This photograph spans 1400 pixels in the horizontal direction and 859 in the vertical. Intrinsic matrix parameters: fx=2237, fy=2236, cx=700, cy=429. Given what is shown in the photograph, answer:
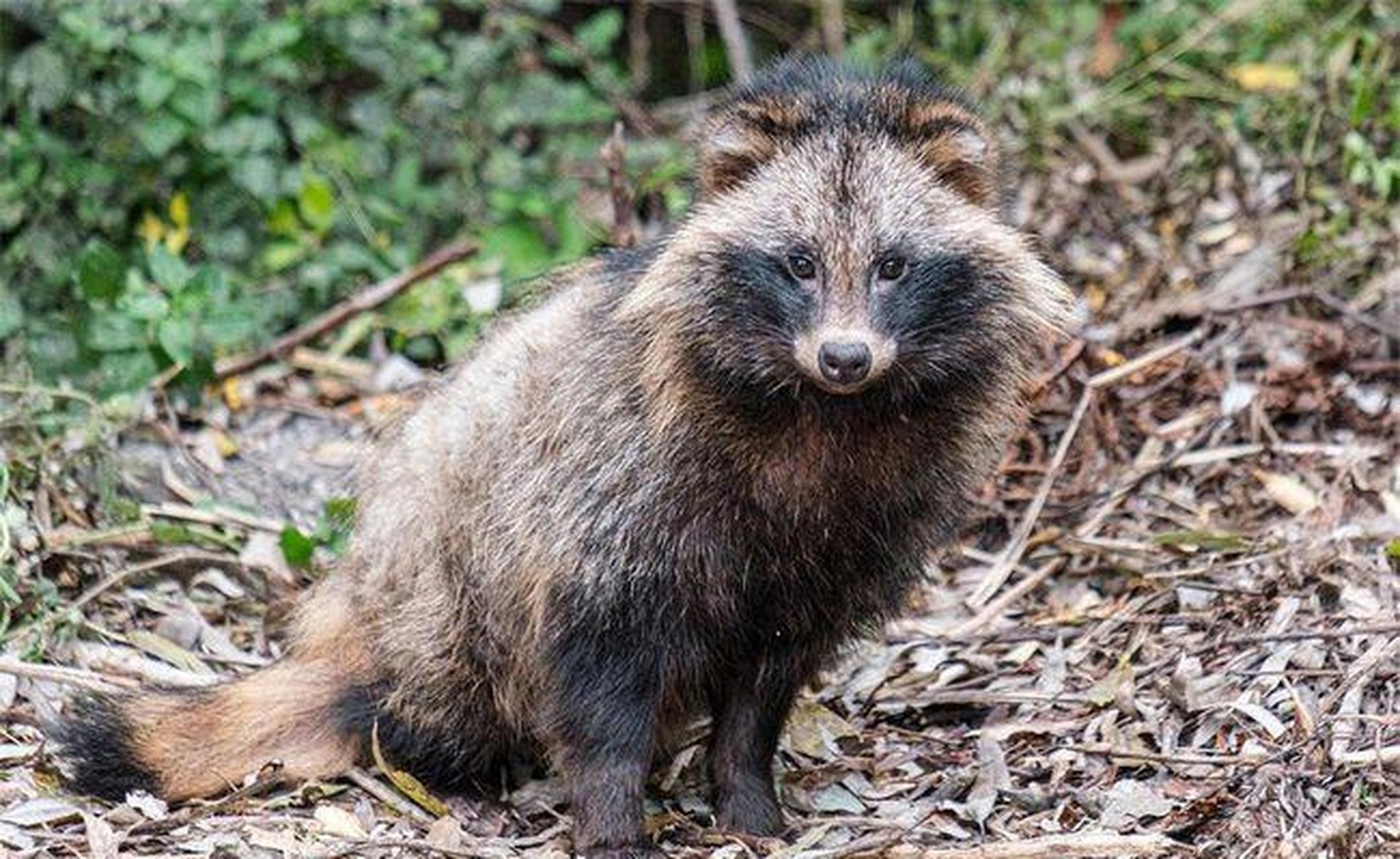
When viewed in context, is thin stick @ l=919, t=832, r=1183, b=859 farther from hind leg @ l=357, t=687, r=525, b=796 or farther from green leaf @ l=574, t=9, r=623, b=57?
green leaf @ l=574, t=9, r=623, b=57

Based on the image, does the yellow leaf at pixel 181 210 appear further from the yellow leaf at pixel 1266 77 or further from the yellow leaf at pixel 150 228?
the yellow leaf at pixel 1266 77

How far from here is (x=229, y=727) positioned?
6.78 m

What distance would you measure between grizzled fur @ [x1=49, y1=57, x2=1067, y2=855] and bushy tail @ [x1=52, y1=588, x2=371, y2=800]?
0.01 meters

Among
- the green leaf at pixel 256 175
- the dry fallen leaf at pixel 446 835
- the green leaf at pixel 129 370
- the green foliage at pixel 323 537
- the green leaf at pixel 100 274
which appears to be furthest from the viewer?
the green leaf at pixel 256 175

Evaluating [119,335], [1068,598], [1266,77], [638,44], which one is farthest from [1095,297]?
[119,335]

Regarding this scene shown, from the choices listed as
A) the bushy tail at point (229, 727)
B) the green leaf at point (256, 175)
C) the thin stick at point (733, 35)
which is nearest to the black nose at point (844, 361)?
the bushy tail at point (229, 727)

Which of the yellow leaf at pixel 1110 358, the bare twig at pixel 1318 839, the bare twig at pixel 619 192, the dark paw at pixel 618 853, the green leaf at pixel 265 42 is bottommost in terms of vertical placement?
the dark paw at pixel 618 853

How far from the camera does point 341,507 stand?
304 inches

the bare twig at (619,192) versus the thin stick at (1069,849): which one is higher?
the bare twig at (619,192)

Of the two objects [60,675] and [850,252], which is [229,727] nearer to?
[60,675]

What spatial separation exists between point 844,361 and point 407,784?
206 cm

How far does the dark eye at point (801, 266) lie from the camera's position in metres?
5.95

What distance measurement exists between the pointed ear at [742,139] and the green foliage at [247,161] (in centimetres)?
307

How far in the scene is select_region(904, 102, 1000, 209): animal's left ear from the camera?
20.3ft
